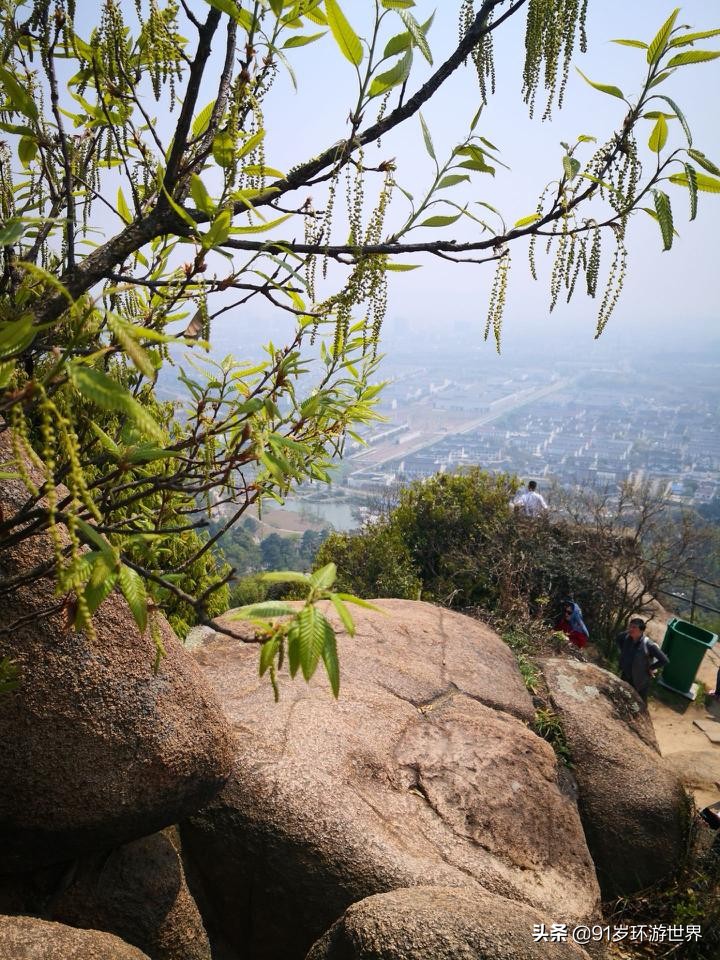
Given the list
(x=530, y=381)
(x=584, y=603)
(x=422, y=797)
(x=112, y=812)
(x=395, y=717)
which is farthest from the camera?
(x=530, y=381)

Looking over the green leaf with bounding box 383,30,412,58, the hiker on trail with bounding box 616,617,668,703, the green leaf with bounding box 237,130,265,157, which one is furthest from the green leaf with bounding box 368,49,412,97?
the hiker on trail with bounding box 616,617,668,703

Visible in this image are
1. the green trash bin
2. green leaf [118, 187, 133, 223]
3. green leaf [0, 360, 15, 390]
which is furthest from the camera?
the green trash bin

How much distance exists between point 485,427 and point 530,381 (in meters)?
50.2

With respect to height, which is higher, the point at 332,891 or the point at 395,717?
the point at 395,717

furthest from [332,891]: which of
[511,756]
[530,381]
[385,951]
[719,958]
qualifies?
[530,381]

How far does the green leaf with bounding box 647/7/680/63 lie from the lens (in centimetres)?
163

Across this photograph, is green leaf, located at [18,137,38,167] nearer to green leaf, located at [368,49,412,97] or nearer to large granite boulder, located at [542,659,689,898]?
green leaf, located at [368,49,412,97]

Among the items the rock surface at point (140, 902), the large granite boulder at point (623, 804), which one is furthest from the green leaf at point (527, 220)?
the large granite boulder at point (623, 804)

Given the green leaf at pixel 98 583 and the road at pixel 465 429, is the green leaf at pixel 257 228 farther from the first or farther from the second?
the road at pixel 465 429

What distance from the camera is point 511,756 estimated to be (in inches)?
207

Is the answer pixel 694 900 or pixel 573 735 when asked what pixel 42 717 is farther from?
pixel 694 900

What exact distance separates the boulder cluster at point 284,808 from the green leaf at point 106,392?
1.25 m

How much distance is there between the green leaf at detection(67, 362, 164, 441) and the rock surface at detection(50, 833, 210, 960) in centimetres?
352

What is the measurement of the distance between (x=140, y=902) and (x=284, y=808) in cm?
89
